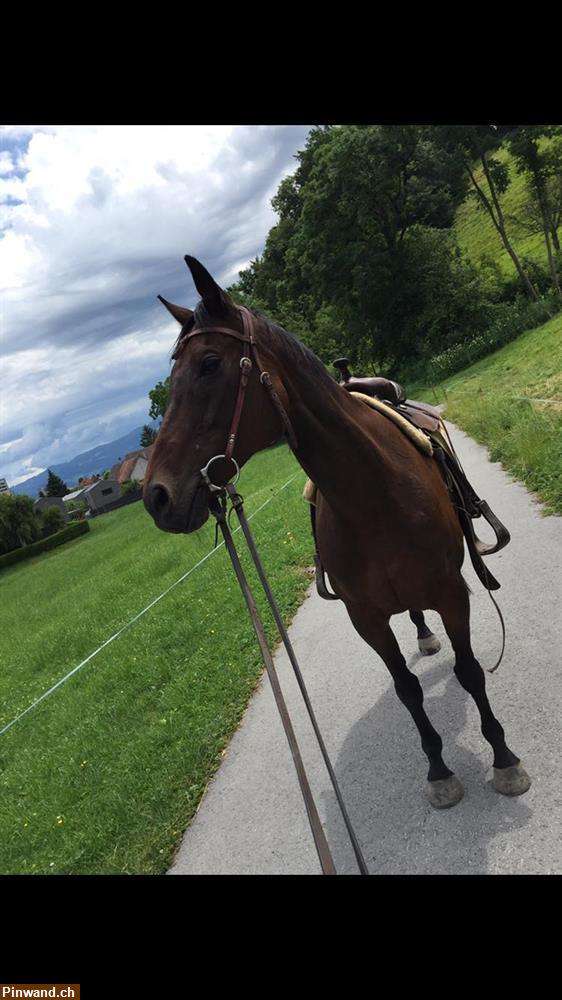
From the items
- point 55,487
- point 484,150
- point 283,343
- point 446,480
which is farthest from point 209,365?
point 55,487

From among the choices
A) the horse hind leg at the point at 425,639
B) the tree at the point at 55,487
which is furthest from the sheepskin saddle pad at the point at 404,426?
the tree at the point at 55,487

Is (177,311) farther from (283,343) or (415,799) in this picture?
(415,799)

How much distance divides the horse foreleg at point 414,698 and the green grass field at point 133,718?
1.76 metres

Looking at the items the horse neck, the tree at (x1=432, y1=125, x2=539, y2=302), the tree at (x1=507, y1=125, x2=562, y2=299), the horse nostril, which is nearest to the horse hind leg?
the horse neck

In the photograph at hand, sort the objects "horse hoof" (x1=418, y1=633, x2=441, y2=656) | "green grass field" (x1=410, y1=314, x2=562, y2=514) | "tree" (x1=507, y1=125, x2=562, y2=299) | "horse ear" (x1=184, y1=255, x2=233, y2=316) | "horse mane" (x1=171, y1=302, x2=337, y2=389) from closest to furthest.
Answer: "horse ear" (x1=184, y1=255, x2=233, y2=316), "horse mane" (x1=171, y1=302, x2=337, y2=389), "horse hoof" (x1=418, y1=633, x2=441, y2=656), "green grass field" (x1=410, y1=314, x2=562, y2=514), "tree" (x1=507, y1=125, x2=562, y2=299)

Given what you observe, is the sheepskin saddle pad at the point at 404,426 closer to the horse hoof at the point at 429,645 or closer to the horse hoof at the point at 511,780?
the horse hoof at the point at 511,780

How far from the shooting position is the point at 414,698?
3.13m

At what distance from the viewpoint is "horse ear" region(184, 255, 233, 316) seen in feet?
5.98

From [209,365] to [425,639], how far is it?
3.57 m

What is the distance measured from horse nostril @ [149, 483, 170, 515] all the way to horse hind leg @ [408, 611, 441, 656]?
3.25 meters

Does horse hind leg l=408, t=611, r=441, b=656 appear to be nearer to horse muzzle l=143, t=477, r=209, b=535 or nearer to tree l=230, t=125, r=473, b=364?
horse muzzle l=143, t=477, r=209, b=535
